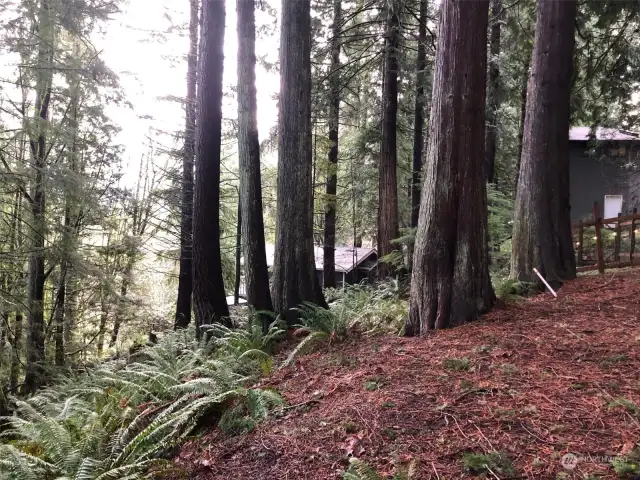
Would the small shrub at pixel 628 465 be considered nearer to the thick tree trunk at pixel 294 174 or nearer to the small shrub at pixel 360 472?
the small shrub at pixel 360 472

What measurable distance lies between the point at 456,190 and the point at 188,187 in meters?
9.13

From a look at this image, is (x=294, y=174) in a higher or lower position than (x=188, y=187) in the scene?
lower

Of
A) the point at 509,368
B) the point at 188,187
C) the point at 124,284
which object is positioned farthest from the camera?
the point at 124,284

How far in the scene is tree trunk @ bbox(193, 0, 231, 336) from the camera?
24.3ft

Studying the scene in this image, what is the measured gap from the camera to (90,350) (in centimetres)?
1698

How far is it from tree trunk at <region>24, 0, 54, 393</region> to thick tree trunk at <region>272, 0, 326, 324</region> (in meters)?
3.89

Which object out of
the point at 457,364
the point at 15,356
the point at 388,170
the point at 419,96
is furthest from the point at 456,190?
the point at 419,96

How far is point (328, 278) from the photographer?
15.8 metres

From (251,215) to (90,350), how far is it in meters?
12.9

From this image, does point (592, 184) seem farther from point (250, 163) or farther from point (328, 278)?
point (250, 163)

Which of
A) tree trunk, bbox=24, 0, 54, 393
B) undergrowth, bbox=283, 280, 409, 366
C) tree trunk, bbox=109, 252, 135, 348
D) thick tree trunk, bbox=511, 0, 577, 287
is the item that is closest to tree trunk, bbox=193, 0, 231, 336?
undergrowth, bbox=283, 280, 409, 366

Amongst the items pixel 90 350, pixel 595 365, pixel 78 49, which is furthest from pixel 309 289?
pixel 90 350

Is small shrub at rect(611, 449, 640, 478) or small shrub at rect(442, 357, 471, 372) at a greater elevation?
small shrub at rect(442, 357, 471, 372)

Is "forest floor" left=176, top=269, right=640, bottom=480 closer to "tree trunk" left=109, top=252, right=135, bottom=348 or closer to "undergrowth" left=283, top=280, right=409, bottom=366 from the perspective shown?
"undergrowth" left=283, top=280, right=409, bottom=366
